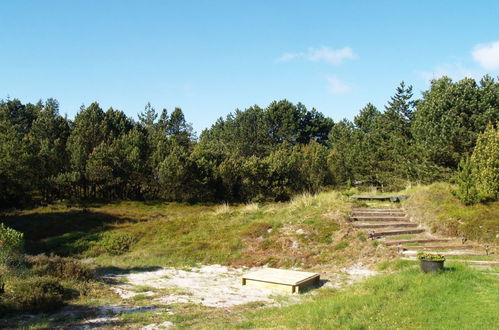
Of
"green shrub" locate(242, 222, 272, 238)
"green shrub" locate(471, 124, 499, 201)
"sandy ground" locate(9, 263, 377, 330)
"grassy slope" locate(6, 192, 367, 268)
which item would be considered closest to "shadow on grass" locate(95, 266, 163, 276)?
"sandy ground" locate(9, 263, 377, 330)

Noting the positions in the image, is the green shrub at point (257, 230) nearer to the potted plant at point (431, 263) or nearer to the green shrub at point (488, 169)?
the potted plant at point (431, 263)

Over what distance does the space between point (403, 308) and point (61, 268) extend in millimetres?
8118

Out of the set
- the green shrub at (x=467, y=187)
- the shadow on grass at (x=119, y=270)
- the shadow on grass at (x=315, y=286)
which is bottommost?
the shadow on grass at (x=315, y=286)

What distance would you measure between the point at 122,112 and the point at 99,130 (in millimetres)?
8941

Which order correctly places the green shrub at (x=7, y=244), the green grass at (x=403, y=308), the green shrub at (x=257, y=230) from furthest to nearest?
the green shrub at (x=257, y=230)
the green shrub at (x=7, y=244)
the green grass at (x=403, y=308)

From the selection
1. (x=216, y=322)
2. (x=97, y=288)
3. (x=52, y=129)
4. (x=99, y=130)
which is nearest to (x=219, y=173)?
(x=99, y=130)

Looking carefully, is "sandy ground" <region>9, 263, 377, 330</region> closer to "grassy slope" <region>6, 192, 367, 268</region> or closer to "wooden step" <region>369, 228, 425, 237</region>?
"grassy slope" <region>6, 192, 367, 268</region>

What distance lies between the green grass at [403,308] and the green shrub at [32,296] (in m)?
3.23

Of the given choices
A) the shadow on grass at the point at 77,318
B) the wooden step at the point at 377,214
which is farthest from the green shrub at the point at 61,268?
the wooden step at the point at 377,214

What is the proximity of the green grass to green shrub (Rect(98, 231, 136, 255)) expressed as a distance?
9821 millimetres

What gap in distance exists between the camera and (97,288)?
9.55m

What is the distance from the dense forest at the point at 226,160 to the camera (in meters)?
24.0

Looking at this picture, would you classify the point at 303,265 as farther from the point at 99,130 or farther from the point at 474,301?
the point at 99,130

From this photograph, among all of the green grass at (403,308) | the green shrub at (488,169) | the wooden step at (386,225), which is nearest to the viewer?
the green grass at (403,308)
